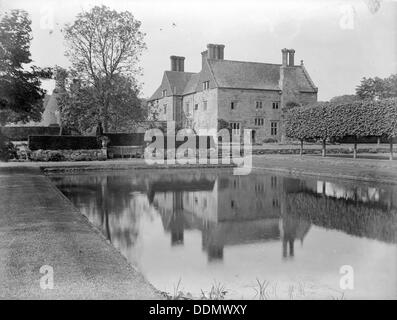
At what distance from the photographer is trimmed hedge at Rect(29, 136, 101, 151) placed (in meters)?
28.8

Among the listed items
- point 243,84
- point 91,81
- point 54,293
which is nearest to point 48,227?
point 54,293

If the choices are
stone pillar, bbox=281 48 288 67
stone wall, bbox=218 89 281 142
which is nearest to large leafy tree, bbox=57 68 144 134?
stone wall, bbox=218 89 281 142

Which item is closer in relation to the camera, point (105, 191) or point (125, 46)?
point (105, 191)

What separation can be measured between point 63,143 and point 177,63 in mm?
26922

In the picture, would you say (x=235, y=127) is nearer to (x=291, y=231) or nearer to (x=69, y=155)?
(x=69, y=155)

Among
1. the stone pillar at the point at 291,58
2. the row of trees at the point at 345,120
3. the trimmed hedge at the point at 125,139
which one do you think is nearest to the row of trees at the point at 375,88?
the stone pillar at the point at 291,58

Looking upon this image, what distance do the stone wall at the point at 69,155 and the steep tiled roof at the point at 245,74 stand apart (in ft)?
58.0

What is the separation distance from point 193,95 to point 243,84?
6435 mm

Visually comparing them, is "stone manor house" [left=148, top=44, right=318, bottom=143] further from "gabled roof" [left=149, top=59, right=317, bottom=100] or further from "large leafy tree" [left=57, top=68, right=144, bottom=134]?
"large leafy tree" [left=57, top=68, right=144, bottom=134]

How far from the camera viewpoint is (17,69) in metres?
19.3

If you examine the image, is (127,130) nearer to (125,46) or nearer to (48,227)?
(125,46)

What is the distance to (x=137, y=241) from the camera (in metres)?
8.63

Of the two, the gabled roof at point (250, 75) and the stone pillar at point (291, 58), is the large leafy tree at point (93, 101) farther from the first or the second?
the stone pillar at point (291, 58)

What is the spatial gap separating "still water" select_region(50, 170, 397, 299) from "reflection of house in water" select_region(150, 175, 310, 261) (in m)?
0.02
